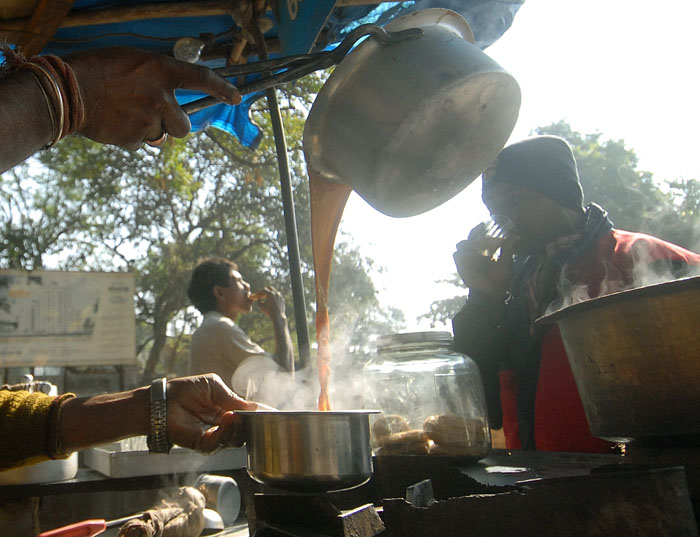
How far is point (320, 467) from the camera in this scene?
53.8 inches

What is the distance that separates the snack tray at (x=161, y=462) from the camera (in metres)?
3.88

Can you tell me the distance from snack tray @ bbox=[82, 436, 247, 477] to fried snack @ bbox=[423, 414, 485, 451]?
2.30 meters

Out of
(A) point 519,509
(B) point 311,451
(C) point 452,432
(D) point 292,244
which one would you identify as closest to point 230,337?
(D) point 292,244

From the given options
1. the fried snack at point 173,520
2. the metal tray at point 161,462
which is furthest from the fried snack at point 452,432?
the metal tray at point 161,462

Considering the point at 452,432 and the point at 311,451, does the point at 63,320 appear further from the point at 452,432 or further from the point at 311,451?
the point at 311,451

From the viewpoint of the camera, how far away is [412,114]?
137 centimetres

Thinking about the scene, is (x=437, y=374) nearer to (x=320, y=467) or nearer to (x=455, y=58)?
(x=320, y=467)

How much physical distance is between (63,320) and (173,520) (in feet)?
16.7

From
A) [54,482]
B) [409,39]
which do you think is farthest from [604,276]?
[54,482]

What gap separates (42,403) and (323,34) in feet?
7.19

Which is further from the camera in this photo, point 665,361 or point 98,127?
point 98,127

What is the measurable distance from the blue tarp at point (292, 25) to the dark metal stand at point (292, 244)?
0.44 metres

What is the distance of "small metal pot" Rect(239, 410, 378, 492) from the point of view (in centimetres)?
137

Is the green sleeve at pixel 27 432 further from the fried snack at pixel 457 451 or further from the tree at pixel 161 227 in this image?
the tree at pixel 161 227
